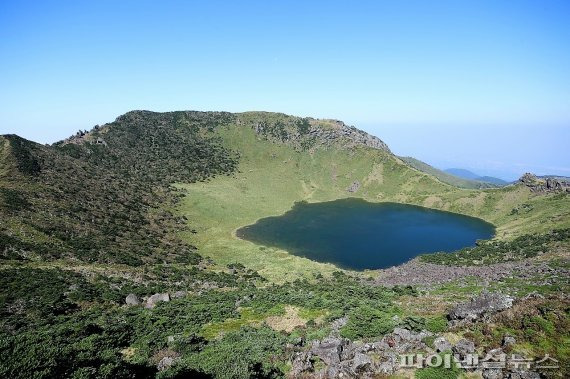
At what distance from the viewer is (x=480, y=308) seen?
2941cm

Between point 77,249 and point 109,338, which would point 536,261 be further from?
point 77,249

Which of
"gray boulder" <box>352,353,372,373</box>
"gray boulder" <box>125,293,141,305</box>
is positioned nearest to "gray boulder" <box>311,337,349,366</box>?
"gray boulder" <box>352,353,372,373</box>

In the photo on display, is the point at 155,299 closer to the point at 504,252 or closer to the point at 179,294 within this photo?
the point at 179,294

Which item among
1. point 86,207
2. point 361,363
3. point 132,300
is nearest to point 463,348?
point 361,363

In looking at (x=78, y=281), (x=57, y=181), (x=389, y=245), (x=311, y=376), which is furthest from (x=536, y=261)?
(x=57, y=181)

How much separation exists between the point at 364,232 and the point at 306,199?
183ft

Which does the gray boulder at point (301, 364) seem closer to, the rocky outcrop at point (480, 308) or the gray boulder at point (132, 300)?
the rocky outcrop at point (480, 308)

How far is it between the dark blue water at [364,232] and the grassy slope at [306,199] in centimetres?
662

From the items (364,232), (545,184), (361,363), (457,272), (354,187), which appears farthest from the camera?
(354,187)

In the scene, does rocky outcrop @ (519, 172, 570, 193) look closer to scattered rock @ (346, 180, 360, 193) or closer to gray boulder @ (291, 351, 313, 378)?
scattered rock @ (346, 180, 360, 193)

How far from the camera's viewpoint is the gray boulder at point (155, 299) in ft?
164

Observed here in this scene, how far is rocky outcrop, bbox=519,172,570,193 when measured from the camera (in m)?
131

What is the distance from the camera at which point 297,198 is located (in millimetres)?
167625

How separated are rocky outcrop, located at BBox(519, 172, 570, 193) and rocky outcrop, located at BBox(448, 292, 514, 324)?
126448mm
